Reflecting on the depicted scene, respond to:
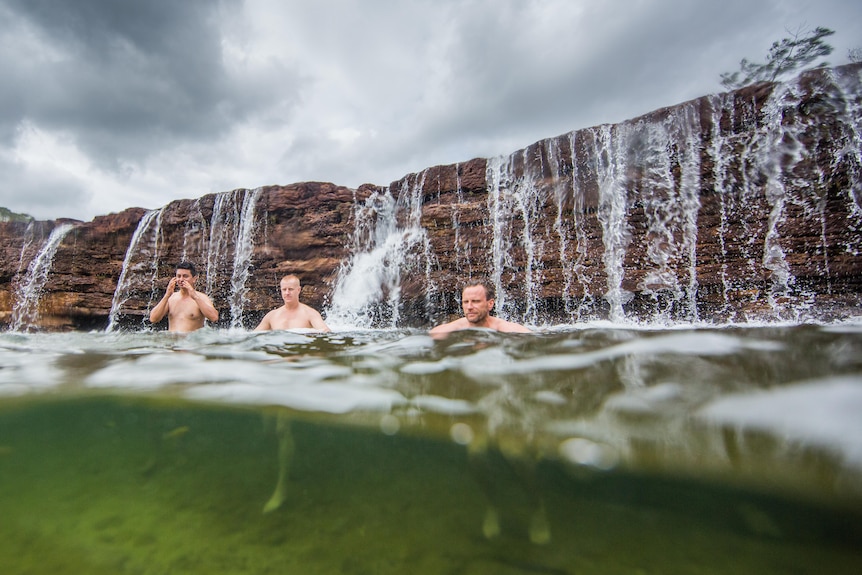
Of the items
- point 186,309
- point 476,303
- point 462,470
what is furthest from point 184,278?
point 462,470

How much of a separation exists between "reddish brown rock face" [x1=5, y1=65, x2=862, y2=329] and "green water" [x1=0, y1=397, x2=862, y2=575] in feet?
24.8

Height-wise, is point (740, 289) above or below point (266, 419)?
above

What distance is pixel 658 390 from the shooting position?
1797 millimetres

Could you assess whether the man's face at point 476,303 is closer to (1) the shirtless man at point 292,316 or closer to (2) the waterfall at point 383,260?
(1) the shirtless man at point 292,316

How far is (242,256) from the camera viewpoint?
11.8 m

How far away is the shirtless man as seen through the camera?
703cm

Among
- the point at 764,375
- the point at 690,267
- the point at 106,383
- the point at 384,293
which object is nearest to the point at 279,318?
the point at 384,293

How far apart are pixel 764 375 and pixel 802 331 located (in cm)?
174

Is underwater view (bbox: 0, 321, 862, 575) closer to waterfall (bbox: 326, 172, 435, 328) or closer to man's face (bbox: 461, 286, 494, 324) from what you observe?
man's face (bbox: 461, 286, 494, 324)

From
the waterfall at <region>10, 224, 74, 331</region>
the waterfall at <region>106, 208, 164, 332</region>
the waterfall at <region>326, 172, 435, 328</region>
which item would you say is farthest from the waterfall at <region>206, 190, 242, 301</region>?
the waterfall at <region>10, 224, 74, 331</region>

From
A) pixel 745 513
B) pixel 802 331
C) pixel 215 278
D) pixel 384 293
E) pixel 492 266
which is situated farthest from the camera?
pixel 215 278

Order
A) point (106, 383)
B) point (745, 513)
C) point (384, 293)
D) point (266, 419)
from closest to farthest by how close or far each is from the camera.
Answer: point (745, 513) → point (266, 419) → point (106, 383) → point (384, 293)

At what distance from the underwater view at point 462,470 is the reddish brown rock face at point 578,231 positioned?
6.00 metres

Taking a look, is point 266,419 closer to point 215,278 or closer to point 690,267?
point 690,267
